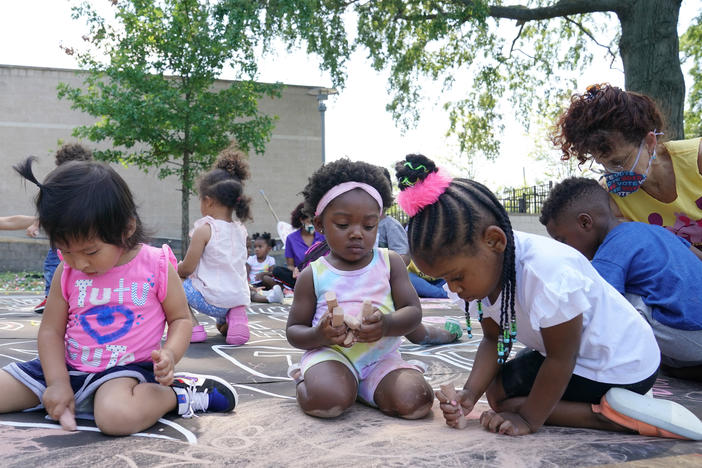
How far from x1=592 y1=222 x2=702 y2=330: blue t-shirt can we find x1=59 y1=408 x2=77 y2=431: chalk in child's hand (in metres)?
2.04

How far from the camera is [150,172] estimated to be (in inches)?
612

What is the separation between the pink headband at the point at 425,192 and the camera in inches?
67.8

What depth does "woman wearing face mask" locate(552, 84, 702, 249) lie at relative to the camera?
9.13 ft

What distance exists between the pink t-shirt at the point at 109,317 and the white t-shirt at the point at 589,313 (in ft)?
3.97

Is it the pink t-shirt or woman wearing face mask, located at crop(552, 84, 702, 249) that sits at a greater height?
woman wearing face mask, located at crop(552, 84, 702, 249)

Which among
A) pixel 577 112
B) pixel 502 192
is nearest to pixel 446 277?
pixel 577 112

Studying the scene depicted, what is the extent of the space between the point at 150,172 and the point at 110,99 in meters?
4.78

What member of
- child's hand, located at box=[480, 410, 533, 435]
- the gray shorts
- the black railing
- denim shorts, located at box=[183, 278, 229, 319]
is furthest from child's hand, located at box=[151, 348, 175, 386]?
the black railing

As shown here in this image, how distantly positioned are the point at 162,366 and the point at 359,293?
0.82 m

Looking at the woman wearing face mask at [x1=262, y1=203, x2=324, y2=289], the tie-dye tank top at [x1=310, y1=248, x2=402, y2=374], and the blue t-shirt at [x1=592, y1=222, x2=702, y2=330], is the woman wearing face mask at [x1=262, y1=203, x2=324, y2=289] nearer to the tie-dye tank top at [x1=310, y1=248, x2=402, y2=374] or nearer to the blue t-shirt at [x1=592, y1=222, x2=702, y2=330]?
the tie-dye tank top at [x1=310, y1=248, x2=402, y2=374]

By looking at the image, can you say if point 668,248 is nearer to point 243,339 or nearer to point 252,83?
point 243,339

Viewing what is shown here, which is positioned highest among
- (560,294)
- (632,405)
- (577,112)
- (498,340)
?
(577,112)

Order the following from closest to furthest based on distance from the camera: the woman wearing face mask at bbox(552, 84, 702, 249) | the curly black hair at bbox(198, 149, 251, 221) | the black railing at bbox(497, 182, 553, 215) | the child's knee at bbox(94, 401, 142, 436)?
the child's knee at bbox(94, 401, 142, 436) → the woman wearing face mask at bbox(552, 84, 702, 249) → the curly black hair at bbox(198, 149, 251, 221) → the black railing at bbox(497, 182, 553, 215)

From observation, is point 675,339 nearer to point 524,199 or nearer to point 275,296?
point 275,296
